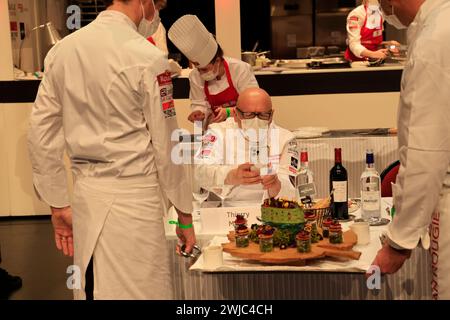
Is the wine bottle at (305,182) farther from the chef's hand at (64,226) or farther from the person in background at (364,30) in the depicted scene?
the person in background at (364,30)

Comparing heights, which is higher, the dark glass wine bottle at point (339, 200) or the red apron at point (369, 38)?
the red apron at point (369, 38)

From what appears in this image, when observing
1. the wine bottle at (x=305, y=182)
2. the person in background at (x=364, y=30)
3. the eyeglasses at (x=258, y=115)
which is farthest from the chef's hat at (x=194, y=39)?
the person in background at (x=364, y=30)

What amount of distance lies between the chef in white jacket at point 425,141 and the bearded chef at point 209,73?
8.20 feet

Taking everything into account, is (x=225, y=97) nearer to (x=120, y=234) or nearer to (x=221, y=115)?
(x=221, y=115)

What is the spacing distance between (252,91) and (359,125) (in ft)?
9.27

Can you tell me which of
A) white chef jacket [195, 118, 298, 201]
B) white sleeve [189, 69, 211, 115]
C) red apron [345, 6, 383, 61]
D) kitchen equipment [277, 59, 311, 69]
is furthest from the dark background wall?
white chef jacket [195, 118, 298, 201]

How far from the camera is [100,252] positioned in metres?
2.41

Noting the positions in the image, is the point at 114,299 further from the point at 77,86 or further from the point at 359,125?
the point at 359,125

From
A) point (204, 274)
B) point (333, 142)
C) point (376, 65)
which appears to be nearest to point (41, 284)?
point (333, 142)

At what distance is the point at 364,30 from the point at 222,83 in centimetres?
242

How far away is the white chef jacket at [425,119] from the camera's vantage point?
1945 mm

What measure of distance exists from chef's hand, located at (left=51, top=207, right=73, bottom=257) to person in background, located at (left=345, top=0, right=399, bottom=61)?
4.46 metres

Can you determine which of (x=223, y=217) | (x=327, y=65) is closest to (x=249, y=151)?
(x=223, y=217)

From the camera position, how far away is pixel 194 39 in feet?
14.7
